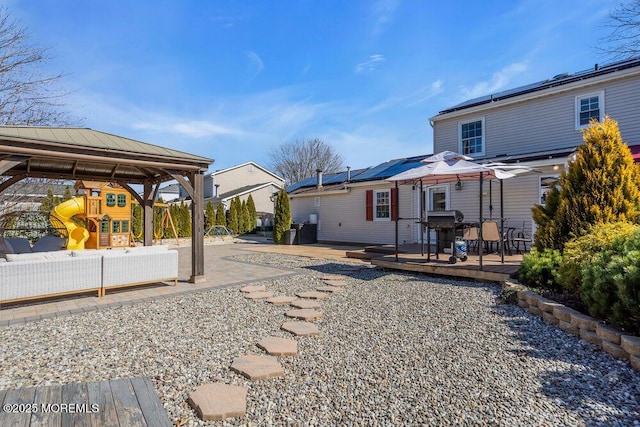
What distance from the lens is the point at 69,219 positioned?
960 cm

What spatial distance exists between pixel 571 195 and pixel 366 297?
3869mm

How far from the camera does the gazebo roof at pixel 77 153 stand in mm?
5070

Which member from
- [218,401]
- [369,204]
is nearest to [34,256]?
[218,401]

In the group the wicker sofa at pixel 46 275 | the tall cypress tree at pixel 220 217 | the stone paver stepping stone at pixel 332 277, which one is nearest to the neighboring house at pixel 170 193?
the tall cypress tree at pixel 220 217

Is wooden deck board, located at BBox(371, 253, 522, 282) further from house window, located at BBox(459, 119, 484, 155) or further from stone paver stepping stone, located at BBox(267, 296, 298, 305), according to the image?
house window, located at BBox(459, 119, 484, 155)

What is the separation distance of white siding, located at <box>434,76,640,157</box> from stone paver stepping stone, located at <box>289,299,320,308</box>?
961cm

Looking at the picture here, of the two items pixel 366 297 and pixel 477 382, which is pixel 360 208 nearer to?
pixel 366 297

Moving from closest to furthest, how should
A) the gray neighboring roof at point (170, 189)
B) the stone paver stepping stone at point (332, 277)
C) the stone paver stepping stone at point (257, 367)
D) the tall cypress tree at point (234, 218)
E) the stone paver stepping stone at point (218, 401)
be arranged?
the stone paver stepping stone at point (218, 401) < the stone paver stepping stone at point (257, 367) < the stone paver stepping stone at point (332, 277) < the tall cypress tree at point (234, 218) < the gray neighboring roof at point (170, 189)

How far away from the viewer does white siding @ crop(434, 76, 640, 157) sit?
9539 millimetres

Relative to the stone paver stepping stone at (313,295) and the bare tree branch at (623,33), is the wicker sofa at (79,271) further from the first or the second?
the bare tree branch at (623,33)

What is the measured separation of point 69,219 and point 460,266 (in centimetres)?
1036

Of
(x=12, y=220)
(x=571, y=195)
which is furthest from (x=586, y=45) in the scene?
(x=12, y=220)

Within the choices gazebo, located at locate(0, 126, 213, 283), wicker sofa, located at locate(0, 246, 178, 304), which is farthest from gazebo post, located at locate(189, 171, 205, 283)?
wicker sofa, located at locate(0, 246, 178, 304)

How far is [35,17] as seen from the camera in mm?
9203
